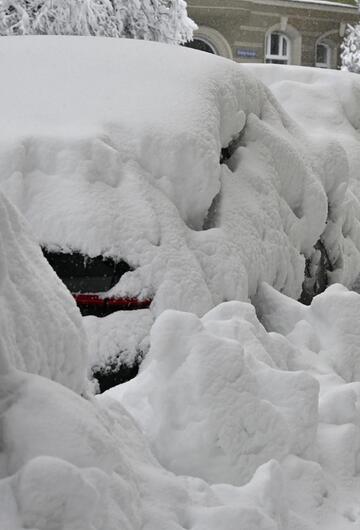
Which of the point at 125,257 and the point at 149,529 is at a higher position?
the point at 149,529

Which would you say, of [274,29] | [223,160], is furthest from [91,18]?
[274,29]

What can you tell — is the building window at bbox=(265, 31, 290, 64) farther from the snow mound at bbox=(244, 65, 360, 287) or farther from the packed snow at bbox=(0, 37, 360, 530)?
the packed snow at bbox=(0, 37, 360, 530)

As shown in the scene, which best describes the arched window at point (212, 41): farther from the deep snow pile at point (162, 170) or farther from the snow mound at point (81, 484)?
the snow mound at point (81, 484)

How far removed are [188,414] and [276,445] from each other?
275mm

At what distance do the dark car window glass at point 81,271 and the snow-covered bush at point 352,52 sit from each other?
27.2m

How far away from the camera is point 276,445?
9.23 feet

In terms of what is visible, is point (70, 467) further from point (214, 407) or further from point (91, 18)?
point (91, 18)

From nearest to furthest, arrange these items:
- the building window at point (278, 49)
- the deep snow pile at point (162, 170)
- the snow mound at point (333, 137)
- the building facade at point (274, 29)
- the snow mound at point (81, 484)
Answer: the snow mound at point (81, 484)
the deep snow pile at point (162, 170)
the snow mound at point (333, 137)
the building facade at point (274, 29)
the building window at point (278, 49)

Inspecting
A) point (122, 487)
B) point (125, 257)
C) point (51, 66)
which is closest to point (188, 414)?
point (122, 487)

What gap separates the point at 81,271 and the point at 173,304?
419 millimetres

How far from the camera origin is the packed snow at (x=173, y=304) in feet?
6.19

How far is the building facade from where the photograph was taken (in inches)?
1164

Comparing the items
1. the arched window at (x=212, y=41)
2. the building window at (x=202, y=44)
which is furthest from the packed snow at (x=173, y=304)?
the building window at (x=202, y=44)

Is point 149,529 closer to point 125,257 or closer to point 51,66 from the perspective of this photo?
point 125,257
